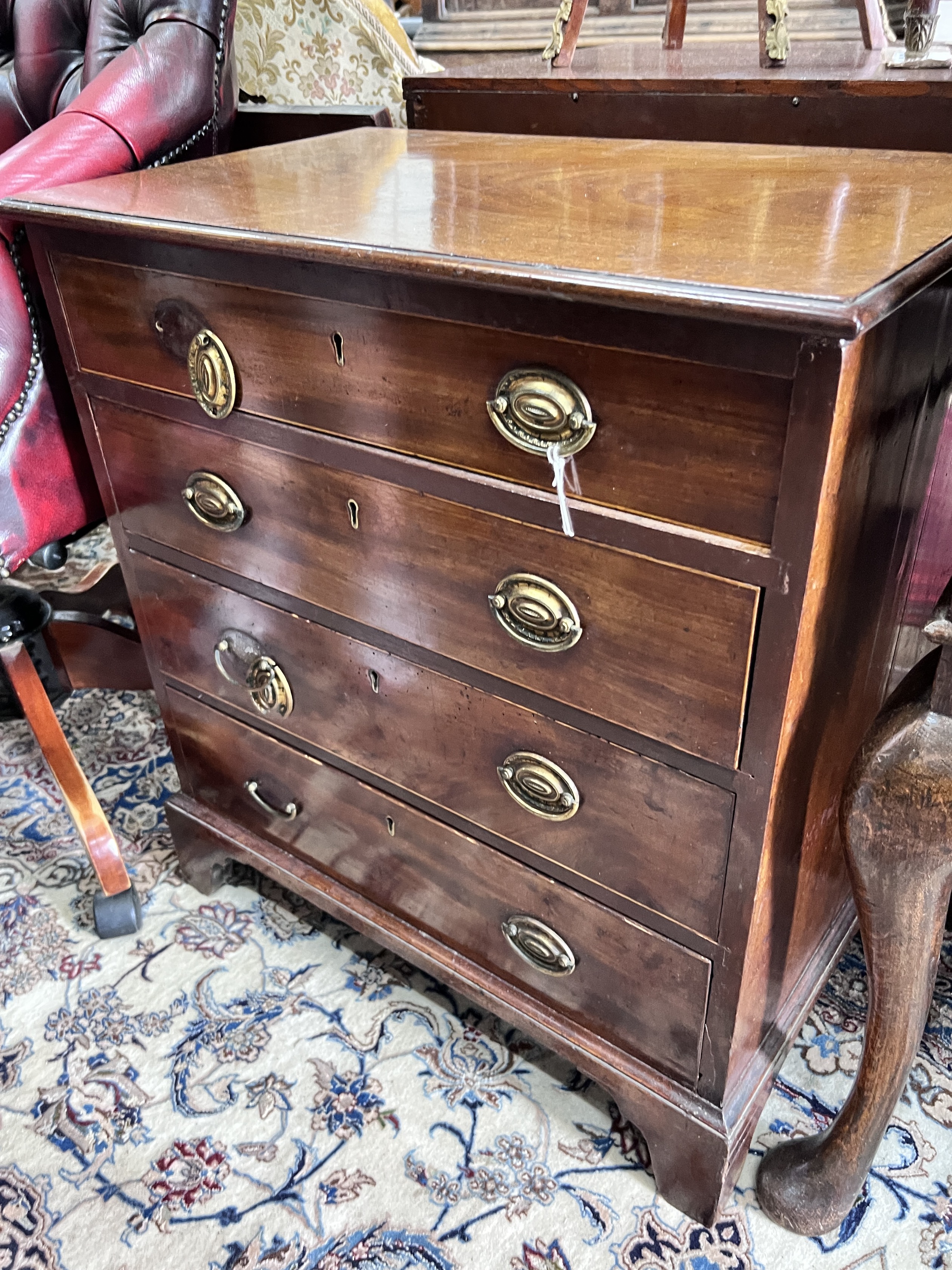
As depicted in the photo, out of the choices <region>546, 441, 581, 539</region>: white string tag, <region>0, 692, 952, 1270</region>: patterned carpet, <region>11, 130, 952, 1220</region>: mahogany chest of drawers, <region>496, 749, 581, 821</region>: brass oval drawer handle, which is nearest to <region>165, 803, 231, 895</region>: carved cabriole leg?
<region>0, 692, 952, 1270</region>: patterned carpet

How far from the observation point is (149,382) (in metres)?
0.88

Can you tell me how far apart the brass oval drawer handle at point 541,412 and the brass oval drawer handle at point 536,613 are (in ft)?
0.34

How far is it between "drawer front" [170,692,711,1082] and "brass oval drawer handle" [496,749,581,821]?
9 centimetres

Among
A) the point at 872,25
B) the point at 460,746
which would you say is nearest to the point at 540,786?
the point at 460,746

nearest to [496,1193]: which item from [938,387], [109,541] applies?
[938,387]

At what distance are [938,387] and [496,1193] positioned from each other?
83 cm

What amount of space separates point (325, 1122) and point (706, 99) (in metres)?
1.16

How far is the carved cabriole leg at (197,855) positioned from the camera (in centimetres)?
122

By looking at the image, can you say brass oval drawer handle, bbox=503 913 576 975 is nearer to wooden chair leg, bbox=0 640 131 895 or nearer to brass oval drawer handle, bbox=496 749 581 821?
brass oval drawer handle, bbox=496 749 581 821

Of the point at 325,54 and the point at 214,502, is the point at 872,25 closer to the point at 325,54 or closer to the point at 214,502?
the point at 325,54

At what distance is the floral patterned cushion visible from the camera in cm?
152

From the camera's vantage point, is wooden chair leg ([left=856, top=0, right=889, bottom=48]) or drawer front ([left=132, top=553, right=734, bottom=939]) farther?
wooden chair leg ([left=856, top=0, right=889, bottom=48])

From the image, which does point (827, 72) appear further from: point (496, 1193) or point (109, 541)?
point (109, 541)

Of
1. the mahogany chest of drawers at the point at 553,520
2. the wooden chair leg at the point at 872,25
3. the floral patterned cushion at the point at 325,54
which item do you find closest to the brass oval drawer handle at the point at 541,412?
the mahogany chest of drawers at the point at 553,520
